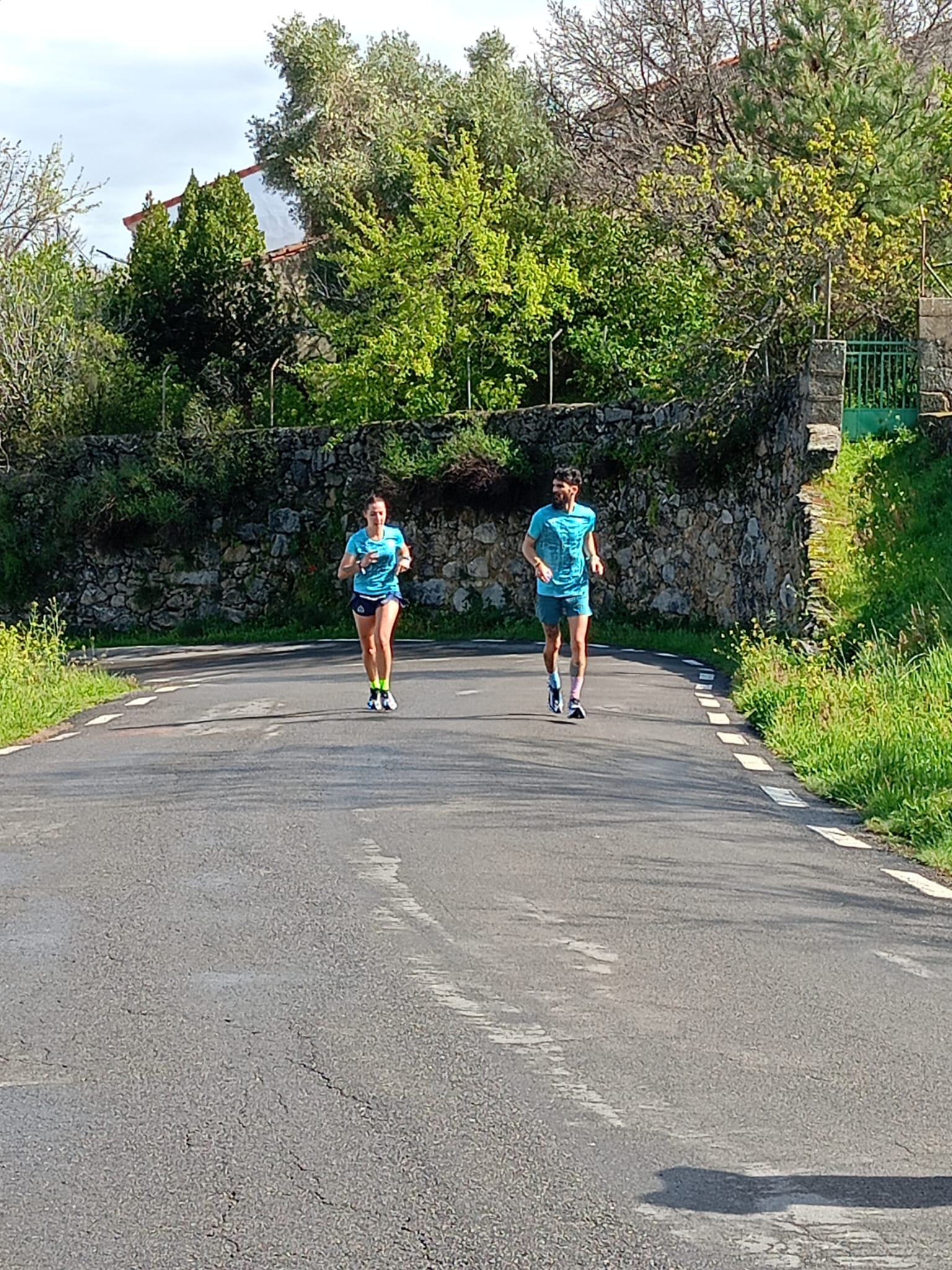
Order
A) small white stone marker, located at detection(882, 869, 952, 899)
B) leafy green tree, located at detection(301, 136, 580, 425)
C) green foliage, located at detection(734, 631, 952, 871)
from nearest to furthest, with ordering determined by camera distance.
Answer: small white stone marker, located at detection(882, 869, 952, 899) → green foliage, located at detection(734, 631, 952, 871) → leafy green tree, located at detection(301, 136, 580, 425)

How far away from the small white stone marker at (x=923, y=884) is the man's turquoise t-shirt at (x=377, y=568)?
310 inches

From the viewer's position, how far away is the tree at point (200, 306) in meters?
37.1

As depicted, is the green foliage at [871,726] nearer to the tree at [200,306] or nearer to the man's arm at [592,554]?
the man's arm at [592,554]

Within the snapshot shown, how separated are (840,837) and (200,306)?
29.5 meters

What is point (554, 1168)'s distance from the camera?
14.7 feet

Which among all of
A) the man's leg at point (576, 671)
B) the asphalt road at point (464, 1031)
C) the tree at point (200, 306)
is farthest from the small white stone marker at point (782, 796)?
the tree at point (200, 306)

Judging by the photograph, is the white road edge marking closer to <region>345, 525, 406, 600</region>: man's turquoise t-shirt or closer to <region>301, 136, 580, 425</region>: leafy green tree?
<region>345, 525, 406, 600</region>: man's turquoise t-shirt

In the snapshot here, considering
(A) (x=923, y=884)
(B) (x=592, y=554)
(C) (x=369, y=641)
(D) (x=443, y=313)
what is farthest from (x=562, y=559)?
(D) (x=443, y=313)

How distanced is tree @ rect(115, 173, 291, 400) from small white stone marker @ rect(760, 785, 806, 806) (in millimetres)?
26845

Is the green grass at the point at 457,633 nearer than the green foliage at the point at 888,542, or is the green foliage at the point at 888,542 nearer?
the green foliage at the point at 888,542

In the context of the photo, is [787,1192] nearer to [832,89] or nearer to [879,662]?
[879,662]


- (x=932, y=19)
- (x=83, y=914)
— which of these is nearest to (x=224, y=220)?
(x=932, y=19)

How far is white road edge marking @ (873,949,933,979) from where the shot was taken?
21.4 ft

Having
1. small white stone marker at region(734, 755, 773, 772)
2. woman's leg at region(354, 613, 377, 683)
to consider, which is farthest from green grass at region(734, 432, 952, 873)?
woman's leg at region(354, 613, 377, 683)
